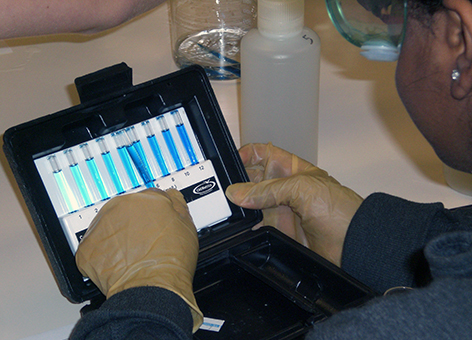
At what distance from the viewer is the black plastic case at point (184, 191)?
611mm

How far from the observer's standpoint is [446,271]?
39cm

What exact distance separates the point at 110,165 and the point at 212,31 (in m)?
0.58

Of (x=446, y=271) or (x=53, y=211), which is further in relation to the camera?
(x=53, y=211)

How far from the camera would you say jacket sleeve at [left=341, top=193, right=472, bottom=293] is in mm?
672

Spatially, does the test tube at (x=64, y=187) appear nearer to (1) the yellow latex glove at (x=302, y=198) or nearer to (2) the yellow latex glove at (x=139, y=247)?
(2) the yellow latex glove at (x=139, y=247)

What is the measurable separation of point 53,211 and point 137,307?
0.18 metres

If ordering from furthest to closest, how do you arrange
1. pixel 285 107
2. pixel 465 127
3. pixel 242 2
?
pixel 242 2
pixel 285 107
pixel 465 127

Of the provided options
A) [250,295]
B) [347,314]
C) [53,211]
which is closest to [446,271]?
[347,314]

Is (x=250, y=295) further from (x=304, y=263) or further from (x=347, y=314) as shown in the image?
(x=347, y=314)

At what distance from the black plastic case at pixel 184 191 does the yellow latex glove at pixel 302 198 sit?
0.03 m

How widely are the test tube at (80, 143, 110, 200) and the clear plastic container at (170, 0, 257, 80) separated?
1.53ft

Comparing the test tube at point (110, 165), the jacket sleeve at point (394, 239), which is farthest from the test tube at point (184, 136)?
A: the jacket sleeve at point (394, 239)

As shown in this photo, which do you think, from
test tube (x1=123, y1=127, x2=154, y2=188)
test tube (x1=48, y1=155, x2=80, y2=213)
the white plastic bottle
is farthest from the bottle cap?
test tube (x1=48, y1=155, x2=80, y2=213)

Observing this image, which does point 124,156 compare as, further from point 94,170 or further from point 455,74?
point 455,74
